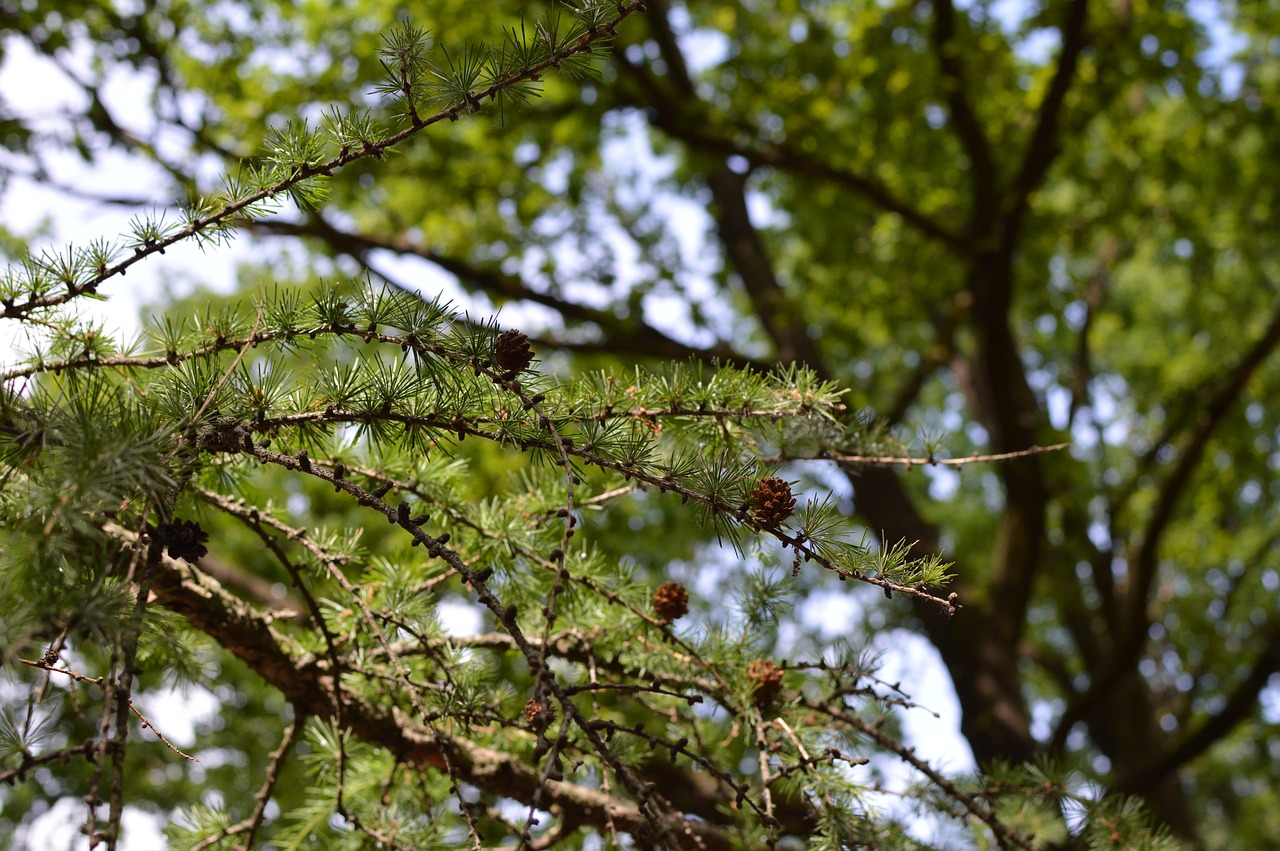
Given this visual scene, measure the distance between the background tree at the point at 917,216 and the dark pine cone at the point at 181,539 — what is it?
8.54ft

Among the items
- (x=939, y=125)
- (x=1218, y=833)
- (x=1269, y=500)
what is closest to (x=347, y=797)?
(x=939, y=125)

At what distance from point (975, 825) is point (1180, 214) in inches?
214

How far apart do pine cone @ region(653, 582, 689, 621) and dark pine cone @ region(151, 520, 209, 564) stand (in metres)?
0.78

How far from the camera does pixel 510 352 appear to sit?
125cm

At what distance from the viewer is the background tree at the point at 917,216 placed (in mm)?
4180

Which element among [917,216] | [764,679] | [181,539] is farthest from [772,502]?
[917,216]

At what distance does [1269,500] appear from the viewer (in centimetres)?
777

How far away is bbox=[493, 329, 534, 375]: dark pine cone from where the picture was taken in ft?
4.08

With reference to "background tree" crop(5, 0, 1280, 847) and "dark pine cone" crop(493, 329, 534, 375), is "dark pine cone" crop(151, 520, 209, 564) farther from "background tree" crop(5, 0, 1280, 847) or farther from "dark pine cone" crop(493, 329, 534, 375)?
"background tree" crop(5, 0, 1280, 847)

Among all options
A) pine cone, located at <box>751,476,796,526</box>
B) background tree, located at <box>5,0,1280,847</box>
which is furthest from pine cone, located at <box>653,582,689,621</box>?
background tree, located at <box>5,0,1280,847</box>

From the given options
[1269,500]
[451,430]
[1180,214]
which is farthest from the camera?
[1269,500]

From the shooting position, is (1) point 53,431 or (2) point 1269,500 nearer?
(1) point 53,431

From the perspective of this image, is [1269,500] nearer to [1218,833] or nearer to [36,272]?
[1218,833]

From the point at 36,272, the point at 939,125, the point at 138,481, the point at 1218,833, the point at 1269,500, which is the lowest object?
the point at 138,481
